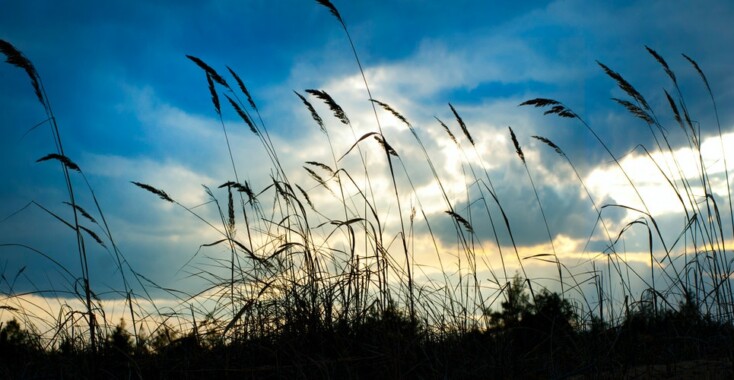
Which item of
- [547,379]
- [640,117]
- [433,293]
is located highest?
[640,117]

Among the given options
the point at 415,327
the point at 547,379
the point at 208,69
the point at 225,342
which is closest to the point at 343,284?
the point at 415,327

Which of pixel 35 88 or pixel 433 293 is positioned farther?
pixel 433 293

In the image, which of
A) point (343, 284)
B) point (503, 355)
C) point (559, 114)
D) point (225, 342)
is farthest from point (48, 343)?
point (559, 114)

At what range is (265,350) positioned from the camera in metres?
3.28

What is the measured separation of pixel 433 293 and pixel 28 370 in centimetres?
→ 258

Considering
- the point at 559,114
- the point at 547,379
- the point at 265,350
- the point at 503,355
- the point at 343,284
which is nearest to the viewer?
the point at 547,379

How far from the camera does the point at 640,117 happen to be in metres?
3.93

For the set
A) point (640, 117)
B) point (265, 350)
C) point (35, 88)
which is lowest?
point (265, 350)

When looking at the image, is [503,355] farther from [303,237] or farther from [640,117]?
[640,117]

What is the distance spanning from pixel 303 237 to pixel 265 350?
0.88m

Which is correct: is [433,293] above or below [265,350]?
above

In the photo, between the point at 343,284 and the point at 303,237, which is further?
the point at 303,237

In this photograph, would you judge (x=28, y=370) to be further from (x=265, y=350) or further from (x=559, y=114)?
(x=559, y=114)

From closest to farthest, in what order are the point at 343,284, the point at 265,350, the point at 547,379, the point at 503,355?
the point at 547,379 → the point at 503,355 → the point at 265,350 → the point at 343,284
